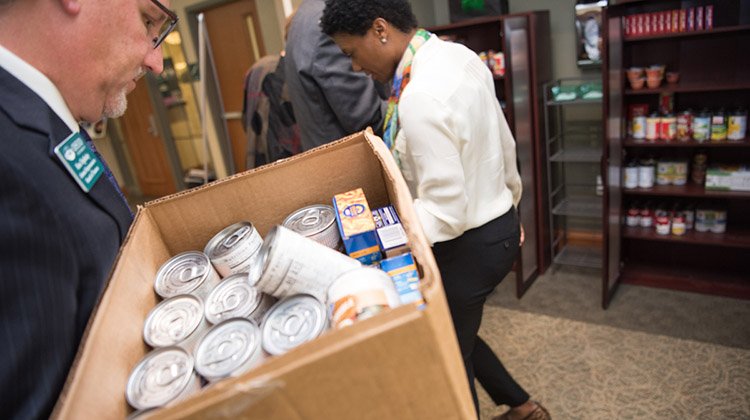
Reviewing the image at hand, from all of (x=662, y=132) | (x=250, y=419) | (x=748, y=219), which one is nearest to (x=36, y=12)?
(x=250, y=419)

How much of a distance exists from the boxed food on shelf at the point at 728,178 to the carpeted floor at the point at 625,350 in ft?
2.20

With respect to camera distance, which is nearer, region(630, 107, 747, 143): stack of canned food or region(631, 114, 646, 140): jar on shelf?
region(630, 107, 747, 143): stack of canned food

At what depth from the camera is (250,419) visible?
16.5 inches

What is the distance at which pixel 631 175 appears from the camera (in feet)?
8.76

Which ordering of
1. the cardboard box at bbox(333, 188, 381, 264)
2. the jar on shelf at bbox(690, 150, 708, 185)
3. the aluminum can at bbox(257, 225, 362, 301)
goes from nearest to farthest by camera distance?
the aluminum can at bbox(257, 225, 362, 301)
the cardboard box at bbox(333, 188, 381, 264)
the jar on shelf at bbox(690, 150, 708, 185)

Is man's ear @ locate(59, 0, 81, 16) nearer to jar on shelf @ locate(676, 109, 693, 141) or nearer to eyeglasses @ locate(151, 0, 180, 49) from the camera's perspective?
eyeglasses @ locate(151, 0, 180, 49)

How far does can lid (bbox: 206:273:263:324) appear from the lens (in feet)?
2.15

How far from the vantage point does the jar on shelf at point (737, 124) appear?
91.3 inches

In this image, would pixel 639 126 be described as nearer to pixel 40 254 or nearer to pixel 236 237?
pixel 236 237

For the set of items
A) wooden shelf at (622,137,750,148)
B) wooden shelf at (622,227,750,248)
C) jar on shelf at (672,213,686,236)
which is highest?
wooden shelf at (622,137,750,148)

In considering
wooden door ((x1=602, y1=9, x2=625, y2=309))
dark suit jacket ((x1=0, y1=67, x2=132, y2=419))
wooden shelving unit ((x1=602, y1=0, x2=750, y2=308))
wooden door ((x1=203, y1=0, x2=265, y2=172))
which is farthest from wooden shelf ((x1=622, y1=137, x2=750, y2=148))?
wooden door ((x1=203, y1=0, x2=265, y2=172))

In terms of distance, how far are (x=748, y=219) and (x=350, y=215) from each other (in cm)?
289

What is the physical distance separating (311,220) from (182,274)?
0.24 meters

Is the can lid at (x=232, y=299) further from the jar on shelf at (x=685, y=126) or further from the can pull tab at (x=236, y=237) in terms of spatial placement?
the jar on shelf at (x=685, y=126)
